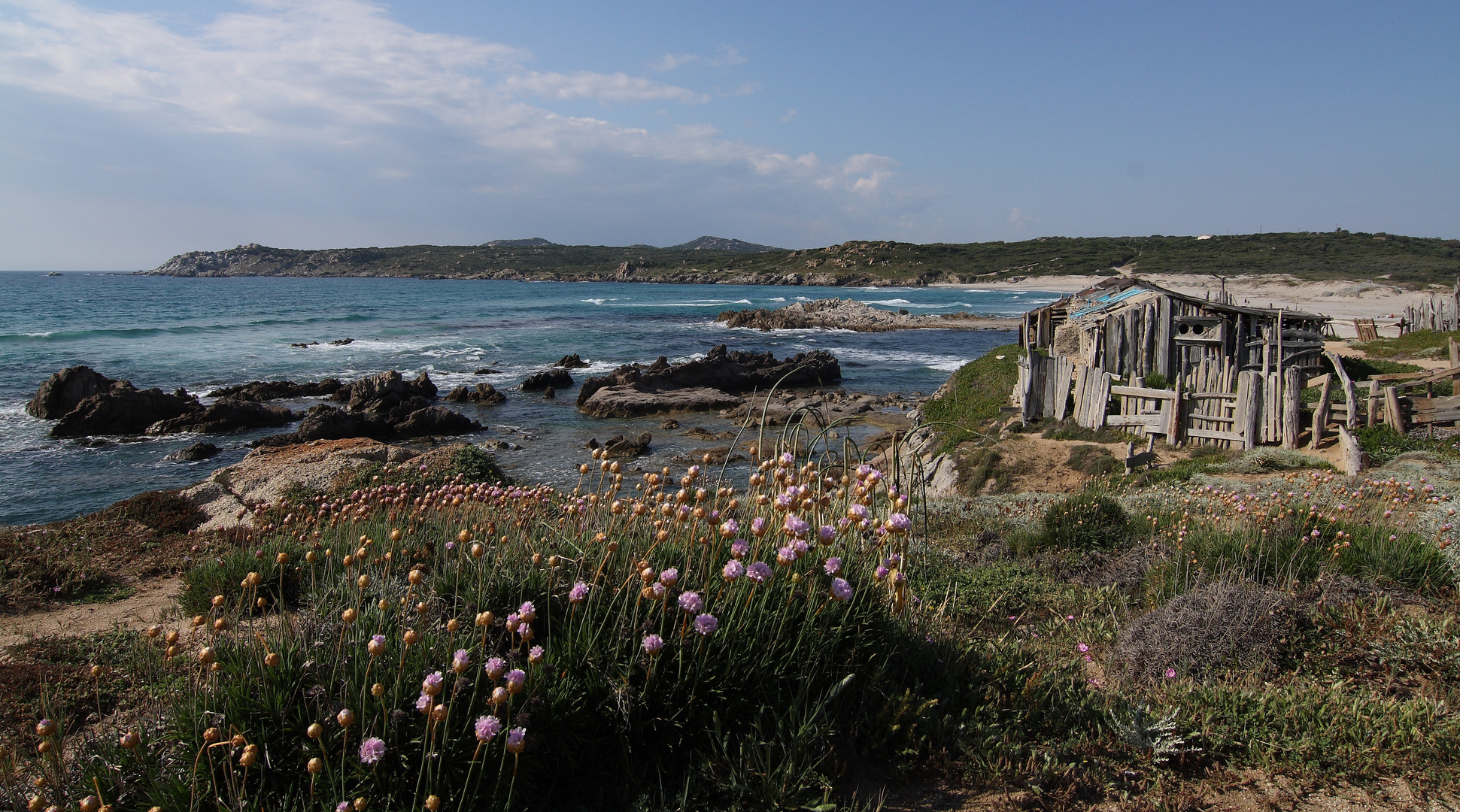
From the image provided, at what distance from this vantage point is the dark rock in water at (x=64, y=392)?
2102 centimetres

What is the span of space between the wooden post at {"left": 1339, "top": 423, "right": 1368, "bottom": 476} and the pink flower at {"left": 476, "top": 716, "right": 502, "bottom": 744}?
11.5 metres

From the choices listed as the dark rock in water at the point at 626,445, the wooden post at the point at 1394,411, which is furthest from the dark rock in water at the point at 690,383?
the wooden post at the point at 1394,411

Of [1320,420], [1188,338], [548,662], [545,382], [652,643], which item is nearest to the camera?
[652,643]

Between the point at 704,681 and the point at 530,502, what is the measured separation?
3.00m

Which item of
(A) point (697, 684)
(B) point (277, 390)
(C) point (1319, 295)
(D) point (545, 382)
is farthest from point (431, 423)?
(C) point (1319, 295)

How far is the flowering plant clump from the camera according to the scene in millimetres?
2262

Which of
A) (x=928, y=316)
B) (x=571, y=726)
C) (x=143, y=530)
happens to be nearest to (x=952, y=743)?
(x=571, y=726)

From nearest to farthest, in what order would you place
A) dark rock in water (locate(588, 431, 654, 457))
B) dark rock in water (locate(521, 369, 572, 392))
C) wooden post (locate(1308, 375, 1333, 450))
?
wooden post (locate(1308, 375, 1333, 450))
dark rock in water (locate(588, 431, 654, 457))
dark rock in water (locate(521, 369, 572, 392))

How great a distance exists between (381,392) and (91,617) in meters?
18.9

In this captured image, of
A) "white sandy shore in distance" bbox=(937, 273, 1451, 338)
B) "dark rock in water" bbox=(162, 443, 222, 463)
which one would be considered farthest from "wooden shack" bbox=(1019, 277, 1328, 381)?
"white sandy shore in distance" bbox=(937, 273, 1451, 338)

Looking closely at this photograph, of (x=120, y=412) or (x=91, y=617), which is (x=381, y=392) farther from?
(x=91, y=617)

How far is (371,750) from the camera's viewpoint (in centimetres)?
203

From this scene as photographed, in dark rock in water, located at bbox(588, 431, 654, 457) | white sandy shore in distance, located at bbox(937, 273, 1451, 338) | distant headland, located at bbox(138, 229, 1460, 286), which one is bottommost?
dark rock in water, located at bbox(588, 431, 654, 457)

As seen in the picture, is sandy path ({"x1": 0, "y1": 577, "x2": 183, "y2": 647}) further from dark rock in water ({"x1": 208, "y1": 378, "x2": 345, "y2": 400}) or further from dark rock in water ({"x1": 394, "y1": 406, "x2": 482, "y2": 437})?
dark rock in water ({"x1": 208, "y1": 378, "x2": 345, "y2": 400})
